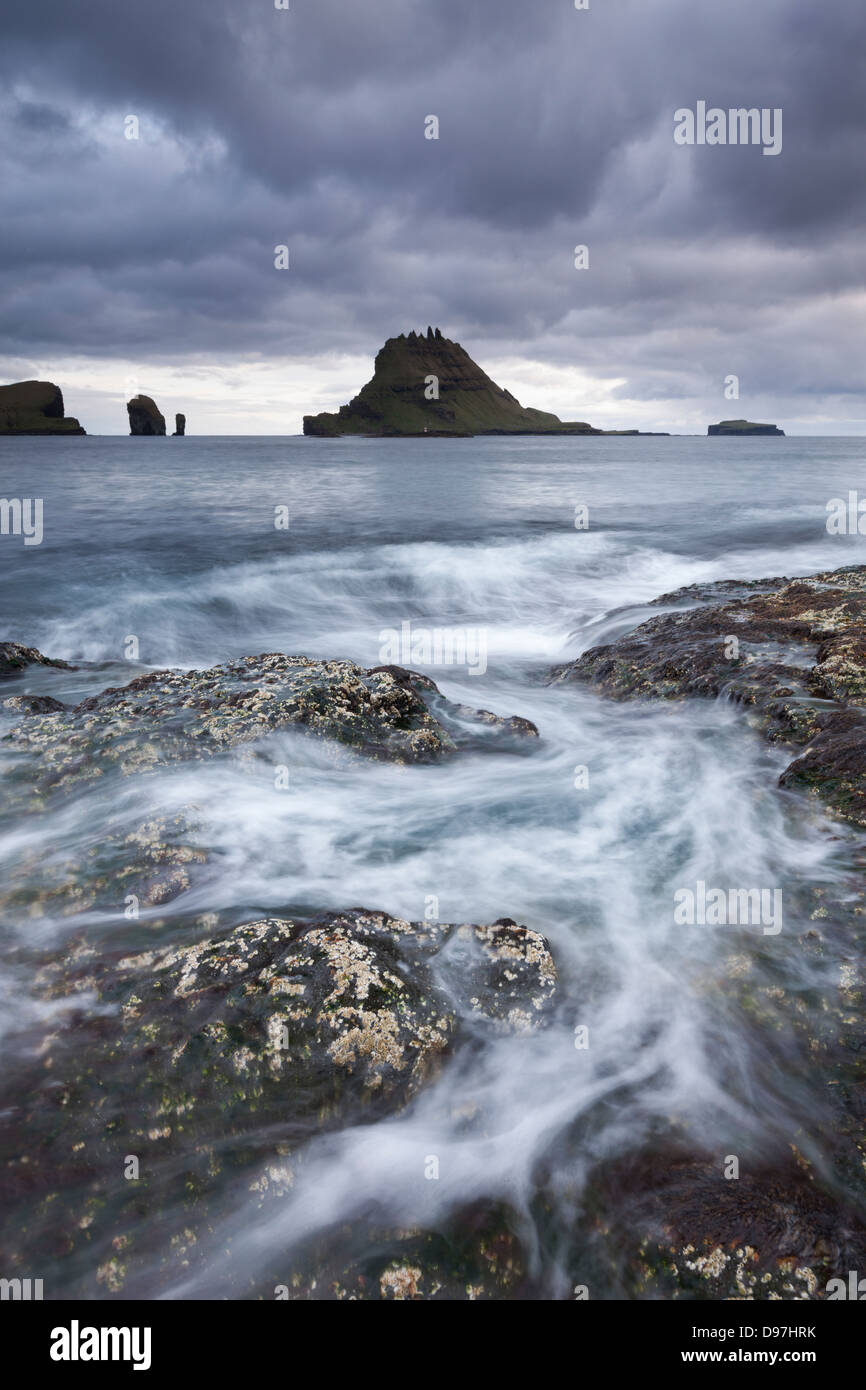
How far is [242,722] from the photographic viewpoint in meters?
7.01

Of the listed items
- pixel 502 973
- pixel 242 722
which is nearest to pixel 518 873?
pixel 502 973

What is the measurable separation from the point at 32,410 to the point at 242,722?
223361 mm

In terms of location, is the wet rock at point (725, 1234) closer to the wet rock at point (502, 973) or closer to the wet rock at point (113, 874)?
the wet rock at point (502, 973)

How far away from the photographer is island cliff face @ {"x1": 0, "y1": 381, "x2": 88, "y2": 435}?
7347 inches

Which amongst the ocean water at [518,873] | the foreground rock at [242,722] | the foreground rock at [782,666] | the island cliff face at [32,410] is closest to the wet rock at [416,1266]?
the ocean water at [518,873]

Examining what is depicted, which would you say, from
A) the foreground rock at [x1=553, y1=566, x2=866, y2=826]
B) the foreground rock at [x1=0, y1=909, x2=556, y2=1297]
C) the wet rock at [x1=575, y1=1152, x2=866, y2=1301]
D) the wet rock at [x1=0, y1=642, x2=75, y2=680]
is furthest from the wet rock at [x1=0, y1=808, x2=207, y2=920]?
the wet rock at [x1=0, y1=642, x2=75, y2=680]

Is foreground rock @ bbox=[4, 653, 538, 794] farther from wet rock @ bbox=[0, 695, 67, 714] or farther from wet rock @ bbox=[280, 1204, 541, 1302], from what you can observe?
wet rock @ bbox=[280, 1204, 541, 1302]

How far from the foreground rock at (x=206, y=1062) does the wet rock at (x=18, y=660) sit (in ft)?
25.0

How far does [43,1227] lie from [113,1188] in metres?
0.26

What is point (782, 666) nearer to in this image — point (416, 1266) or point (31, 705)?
point (416, 1266)

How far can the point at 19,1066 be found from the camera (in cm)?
346

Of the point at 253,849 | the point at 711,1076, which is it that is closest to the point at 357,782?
the point at 253,849

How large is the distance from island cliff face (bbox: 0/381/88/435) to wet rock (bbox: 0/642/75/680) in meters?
216
